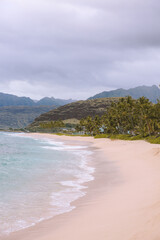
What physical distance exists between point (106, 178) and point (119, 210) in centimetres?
868

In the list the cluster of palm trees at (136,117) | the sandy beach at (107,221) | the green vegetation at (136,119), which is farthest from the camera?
the cluster of palm trees at (136,117)

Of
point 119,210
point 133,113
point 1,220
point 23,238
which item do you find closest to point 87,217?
point 119,210

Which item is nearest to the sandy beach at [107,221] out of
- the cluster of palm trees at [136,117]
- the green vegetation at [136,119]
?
the green vegetation at [136,119]

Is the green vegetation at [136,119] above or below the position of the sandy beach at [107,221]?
above

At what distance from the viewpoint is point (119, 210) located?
8.67m

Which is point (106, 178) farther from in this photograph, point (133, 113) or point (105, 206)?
point (133, 113)

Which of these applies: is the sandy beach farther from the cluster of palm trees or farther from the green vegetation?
the cluster of palm trees

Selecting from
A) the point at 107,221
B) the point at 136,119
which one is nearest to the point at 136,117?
the point at 136,119

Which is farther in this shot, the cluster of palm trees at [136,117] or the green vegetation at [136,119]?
the cluster of palm trees at [136,117]

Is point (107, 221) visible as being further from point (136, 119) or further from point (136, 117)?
point (136, 119)

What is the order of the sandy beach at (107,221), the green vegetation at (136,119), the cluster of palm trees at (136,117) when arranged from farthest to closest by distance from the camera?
the cluster of palm trees at (136,117) < the green vegetation at (136,119) < the sandy beach at (107,221)

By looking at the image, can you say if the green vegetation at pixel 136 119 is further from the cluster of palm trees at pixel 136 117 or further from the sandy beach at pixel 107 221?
the sandy beach at pixel 107 221

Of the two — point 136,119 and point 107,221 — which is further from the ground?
point 136,119

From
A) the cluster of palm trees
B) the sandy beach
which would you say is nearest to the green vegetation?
the cluster of palm trees
